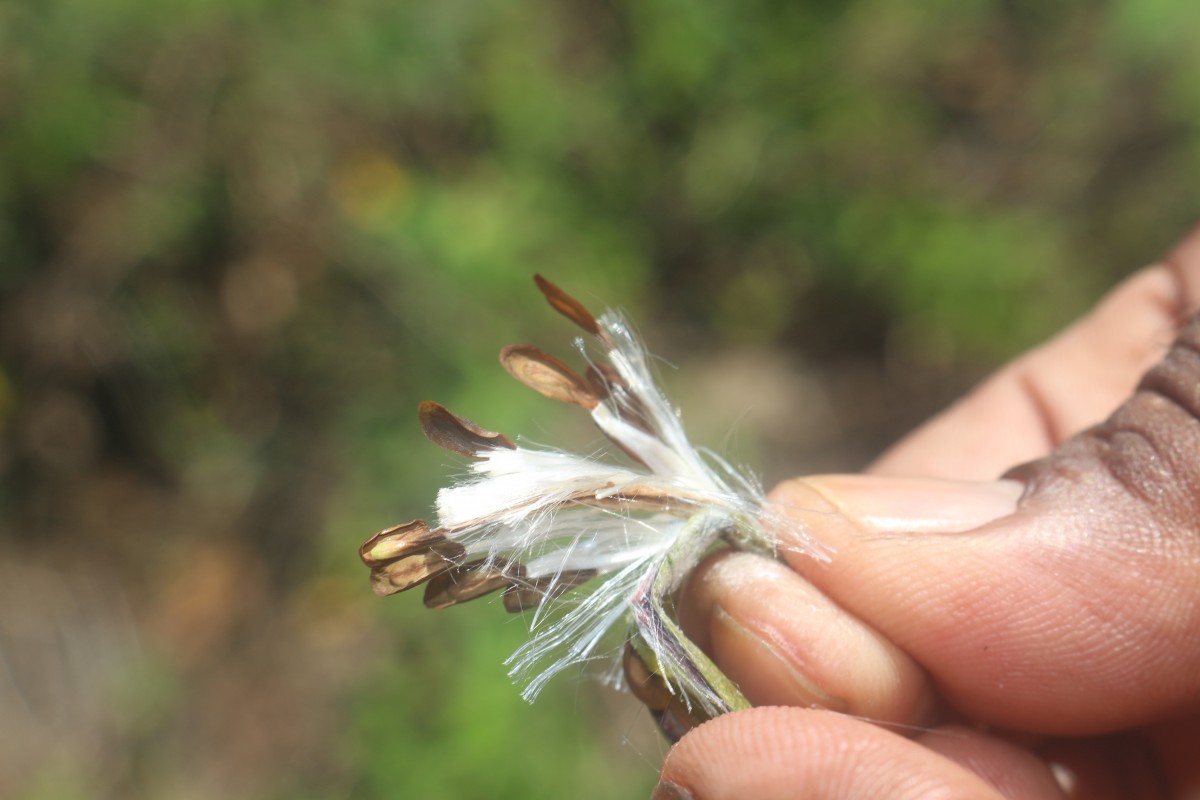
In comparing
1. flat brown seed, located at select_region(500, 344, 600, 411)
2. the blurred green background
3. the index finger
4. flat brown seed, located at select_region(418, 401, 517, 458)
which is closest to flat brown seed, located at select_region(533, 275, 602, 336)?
flat brown seed, located at select_region(500, 344, 600, 411)

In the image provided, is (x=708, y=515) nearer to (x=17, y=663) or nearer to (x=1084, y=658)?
(x=1084, y=658)

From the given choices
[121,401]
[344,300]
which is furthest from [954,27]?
[121,401]

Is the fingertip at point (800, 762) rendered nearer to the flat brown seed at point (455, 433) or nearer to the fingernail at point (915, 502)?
the fingernail at point (915, 502)

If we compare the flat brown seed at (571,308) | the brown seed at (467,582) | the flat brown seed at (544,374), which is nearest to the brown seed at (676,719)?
the brown seed at (467,582)

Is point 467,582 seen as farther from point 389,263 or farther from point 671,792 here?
point 389,263

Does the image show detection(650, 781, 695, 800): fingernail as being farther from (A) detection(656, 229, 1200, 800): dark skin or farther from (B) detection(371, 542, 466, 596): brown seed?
(B) detection(371, 542, 466, 596): brown seed

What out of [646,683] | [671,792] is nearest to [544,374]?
[646,683]
